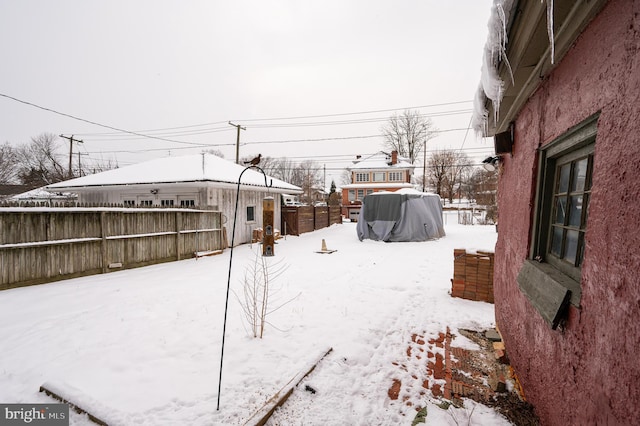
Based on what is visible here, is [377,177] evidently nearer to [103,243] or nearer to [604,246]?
[103,243]

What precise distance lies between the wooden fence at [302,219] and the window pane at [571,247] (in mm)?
14714

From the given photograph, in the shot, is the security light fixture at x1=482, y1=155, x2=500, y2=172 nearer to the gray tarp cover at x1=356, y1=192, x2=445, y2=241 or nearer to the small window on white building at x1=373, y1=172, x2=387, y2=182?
the gray tarp cover at x1=356, y1=192, x2=445, y2=241

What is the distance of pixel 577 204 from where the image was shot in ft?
7.30

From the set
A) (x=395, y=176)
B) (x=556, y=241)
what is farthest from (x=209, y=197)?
(x=395, y=176)

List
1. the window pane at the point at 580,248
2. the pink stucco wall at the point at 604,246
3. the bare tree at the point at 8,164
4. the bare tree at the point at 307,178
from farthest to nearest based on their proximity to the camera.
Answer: the bare tree at the point at 307,178
the bare tree at the point at 8,164
the window pane at the point at 580,248
the pink stucco wall at the point at 604,246

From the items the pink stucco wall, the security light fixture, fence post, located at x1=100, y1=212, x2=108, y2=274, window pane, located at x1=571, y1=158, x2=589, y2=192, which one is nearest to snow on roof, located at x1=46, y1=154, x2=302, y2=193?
fence post, located at x1=100, y1=212, x2=108, y2=274

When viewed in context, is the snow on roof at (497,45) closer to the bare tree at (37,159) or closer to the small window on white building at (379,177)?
the small window on white building at (379,177)

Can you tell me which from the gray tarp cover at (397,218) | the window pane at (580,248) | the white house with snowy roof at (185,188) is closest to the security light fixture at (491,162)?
the window pane at (580,248)

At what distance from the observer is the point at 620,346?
134cm

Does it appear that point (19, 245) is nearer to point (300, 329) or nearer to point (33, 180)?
point (300, 329)

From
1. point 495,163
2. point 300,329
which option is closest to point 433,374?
point 300,329

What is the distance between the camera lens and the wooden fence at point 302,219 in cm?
1680

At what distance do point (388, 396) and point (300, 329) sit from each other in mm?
1804

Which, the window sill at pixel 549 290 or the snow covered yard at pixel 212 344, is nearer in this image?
the window sill at pixel 549 290
